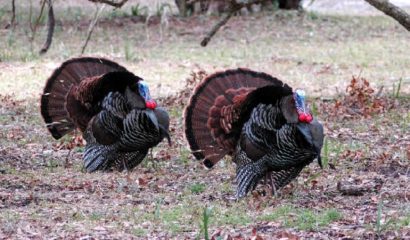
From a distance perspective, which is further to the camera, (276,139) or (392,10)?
(392,10)

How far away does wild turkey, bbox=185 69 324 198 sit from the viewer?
6305 mm

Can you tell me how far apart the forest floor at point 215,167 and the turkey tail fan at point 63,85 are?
1.07 ft

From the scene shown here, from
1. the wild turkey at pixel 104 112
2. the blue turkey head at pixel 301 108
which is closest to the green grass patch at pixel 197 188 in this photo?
the wild turkey at pixel 104 112

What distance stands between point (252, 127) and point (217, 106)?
0.46m

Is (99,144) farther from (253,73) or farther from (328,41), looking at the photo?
(328,41)

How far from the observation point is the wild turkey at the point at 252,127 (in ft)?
20.7

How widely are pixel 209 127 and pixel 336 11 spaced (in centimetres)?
1620

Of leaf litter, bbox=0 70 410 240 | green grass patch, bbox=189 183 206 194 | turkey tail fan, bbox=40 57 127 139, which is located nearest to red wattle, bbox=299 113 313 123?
leaf litter, bbox=0 70 410 240

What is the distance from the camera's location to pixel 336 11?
2273cm

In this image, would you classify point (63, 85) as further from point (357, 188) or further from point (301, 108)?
point (357, 188)

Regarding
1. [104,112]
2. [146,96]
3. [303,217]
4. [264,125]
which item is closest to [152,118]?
[146,96]

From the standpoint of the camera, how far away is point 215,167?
7.98m

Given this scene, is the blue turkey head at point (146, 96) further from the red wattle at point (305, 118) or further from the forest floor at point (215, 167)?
the red wattle at point (305, 118)

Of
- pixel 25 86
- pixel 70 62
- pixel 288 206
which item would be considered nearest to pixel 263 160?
pixel 288 206
